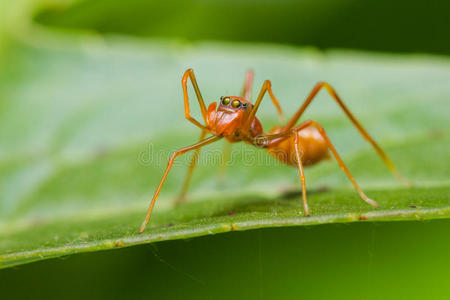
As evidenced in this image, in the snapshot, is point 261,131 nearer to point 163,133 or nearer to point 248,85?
point 248,85

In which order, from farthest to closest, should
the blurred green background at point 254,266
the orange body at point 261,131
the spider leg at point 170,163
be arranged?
1. the orange body at point 261,131
2. the spider leg at point 170,163
3. the blurred green background at point 254,266

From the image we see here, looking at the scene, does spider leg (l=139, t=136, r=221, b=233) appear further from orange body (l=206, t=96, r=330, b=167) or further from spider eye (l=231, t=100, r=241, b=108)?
spider eye (l=231, t=100, r=241, b=108)

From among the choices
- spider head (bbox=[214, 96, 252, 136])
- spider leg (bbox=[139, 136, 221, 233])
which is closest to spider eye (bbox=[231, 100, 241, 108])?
spider head (bbox=[214, 96, 252, 136])

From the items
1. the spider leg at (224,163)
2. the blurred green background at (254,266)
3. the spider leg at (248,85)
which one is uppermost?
the spider leg at (248,85)

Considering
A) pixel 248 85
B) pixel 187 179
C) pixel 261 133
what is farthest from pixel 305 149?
pixel 187 179

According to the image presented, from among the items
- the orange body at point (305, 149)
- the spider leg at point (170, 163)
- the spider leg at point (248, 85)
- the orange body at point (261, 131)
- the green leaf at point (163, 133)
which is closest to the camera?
the spider leg at point (170, 163)

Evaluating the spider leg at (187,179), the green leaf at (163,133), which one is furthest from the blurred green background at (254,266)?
the spider leg at (187,179)

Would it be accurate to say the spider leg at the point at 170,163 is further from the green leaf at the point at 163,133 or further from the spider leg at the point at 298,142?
the spider leg at the point at 298,142

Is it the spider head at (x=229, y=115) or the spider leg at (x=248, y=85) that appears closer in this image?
the spider head at (x=229, y=115)
